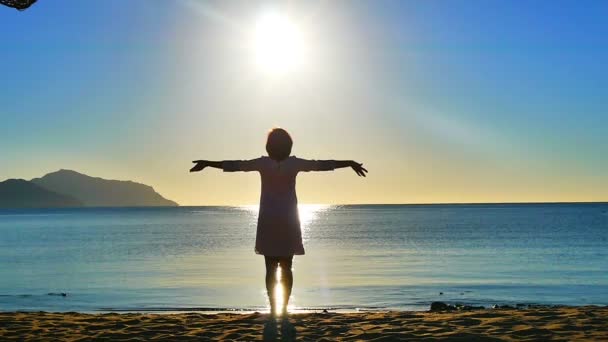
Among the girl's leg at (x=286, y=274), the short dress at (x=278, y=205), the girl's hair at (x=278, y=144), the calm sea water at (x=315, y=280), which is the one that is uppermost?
the girl's hair at (x=278, y=144)

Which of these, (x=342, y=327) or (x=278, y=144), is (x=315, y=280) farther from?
(x=278, y=144)

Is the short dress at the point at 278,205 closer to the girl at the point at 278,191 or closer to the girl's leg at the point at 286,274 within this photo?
the girl at the point at 278,191

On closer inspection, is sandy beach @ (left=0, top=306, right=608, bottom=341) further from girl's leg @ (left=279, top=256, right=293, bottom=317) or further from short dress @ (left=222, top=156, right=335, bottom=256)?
short dress @ (left=222, top=156, right=335, bottom=256)

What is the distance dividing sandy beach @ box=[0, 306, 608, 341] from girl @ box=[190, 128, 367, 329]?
1202 millimetres

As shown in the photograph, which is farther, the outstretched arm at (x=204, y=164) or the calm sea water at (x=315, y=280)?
the calm sea water at (x=315, y=280)

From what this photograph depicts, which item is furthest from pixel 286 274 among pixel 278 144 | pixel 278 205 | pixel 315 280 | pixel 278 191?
pixel 315 280

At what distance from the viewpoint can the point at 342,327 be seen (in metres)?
10.5

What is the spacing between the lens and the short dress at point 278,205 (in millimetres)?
9461

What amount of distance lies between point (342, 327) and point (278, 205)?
2.29m

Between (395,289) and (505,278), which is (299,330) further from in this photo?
(505,278)

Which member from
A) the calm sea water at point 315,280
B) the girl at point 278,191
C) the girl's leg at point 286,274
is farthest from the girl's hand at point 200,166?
the calm sea water at point 315,280

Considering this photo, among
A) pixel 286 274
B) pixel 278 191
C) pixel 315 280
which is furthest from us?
pixel 315 280

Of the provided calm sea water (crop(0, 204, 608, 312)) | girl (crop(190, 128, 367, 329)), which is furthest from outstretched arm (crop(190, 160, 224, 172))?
calm sea water (crop(0, 204, 608, 312))

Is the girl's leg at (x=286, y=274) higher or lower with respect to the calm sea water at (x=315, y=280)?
higher
